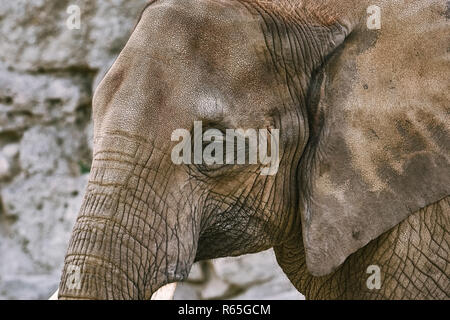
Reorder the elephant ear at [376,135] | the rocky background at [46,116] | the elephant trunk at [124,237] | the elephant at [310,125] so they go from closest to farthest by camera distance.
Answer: the elephant trunk at [124,237] < the elephant at [310,125] < the elephant ear at [376,135] < the rocky background at [46,116]

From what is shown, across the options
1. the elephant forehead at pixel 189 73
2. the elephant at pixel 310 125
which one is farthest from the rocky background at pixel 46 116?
the elephant forehead at pixel 189 73

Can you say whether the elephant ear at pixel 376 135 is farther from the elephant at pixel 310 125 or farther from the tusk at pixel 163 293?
the tusk at pixel 163 293

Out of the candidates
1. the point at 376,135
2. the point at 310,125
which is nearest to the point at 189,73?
the point at 310,125

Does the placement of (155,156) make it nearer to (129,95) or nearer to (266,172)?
(129,95)

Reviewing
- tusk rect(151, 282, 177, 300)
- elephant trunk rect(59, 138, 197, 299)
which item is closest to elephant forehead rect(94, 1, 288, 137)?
elephant trunk rect(59, 138, 197, 299)

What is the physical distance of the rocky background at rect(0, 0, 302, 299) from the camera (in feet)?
16.3

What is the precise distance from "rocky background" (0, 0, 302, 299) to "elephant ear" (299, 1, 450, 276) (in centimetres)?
282

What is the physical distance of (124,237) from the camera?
188 centimetres

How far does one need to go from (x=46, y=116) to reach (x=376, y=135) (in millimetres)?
3278

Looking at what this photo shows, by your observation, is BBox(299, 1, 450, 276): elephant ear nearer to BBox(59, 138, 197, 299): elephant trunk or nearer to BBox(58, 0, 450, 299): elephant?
BBox(58, 0, 450, 299): elephant

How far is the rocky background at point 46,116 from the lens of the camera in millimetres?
4965

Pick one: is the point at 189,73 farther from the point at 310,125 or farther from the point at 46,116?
the point at 46,116
